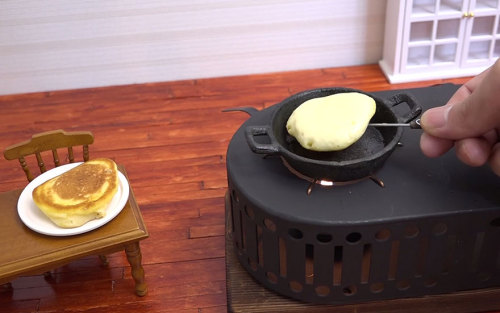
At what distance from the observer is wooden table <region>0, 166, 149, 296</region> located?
5.19 ft

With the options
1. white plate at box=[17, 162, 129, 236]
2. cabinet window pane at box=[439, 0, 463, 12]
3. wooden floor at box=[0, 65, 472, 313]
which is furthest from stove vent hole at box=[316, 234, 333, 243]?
cabinet window pane at box=[439, 0, 463, 12]

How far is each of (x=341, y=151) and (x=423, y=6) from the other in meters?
1.37

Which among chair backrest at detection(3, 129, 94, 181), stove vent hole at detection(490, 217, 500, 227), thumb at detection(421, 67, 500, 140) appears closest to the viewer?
thumb at detection(421, 67, 500, 140)

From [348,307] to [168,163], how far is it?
1.03 meters

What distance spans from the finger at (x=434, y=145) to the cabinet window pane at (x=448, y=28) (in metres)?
1.41

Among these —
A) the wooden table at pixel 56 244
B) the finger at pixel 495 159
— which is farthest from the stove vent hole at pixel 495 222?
the wooden table at pixel 56 244

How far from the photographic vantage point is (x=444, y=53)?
9.12 feet

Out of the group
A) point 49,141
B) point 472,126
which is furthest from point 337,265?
point 49,141

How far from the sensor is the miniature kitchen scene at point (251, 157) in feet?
4.78

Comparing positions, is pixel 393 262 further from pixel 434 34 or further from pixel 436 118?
pixel 434 34

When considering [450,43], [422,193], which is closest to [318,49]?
[450,43]

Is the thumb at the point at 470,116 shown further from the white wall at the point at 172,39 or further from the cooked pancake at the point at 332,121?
the white wall at the point at 172,39

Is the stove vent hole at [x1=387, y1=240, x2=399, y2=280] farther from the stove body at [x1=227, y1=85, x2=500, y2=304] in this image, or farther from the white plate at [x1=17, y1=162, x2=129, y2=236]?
the white plate at [x1=17, y1=162, x2=129, y2=236]

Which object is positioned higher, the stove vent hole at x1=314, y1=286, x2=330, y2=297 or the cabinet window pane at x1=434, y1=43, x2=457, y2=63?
the cabinet window pane at x1=434, y1=43, x2=457, y2=63
